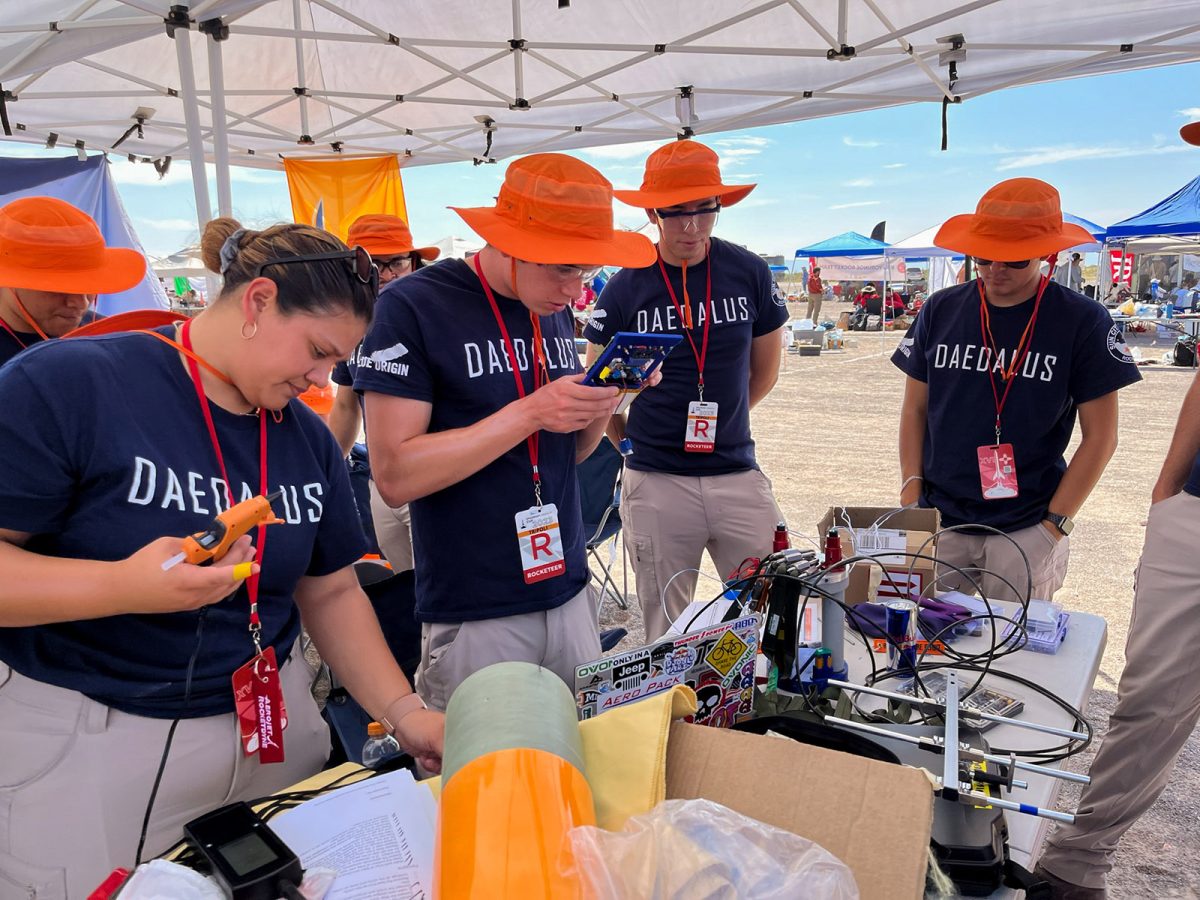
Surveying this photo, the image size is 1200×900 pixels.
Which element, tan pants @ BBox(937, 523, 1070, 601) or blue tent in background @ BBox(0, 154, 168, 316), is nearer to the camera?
tan pants @ BBox(937, 523, 1070, 601)

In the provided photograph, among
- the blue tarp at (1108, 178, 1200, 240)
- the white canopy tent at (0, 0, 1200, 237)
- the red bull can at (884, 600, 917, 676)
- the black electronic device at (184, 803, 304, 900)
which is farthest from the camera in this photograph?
the blue tarp at (1108, 178, 1200, 240)

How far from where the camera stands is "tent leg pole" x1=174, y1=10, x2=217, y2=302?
404cm

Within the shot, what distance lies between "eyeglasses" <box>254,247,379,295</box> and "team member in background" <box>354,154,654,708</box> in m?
0.31

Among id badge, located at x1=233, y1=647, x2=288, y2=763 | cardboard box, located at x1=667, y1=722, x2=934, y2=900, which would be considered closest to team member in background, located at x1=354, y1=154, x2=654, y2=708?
id badge, located at x1=233, y1=647, x2=288, y2=763

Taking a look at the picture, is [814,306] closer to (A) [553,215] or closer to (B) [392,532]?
(B) [392,532]

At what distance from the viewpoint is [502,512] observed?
5.73 ft

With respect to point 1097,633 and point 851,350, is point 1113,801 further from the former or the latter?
point 851,350

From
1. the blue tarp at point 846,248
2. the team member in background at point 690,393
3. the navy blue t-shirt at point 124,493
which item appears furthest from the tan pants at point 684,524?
the blue tarp at point 846,248

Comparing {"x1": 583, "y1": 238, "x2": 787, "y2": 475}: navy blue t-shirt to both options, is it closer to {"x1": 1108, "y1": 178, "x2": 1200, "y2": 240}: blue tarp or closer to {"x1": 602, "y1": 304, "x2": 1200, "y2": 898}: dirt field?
{"x1": 602, "y1": 304, "x2": 1200, "y2": 898}: dirt field

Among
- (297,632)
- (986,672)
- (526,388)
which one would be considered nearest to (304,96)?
(526,388)

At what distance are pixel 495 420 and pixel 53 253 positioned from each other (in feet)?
5.72

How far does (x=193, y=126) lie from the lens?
171 inches

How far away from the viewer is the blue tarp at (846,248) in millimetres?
19812

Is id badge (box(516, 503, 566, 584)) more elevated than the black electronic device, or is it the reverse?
id badge (box(516, 503, 566, 584))
